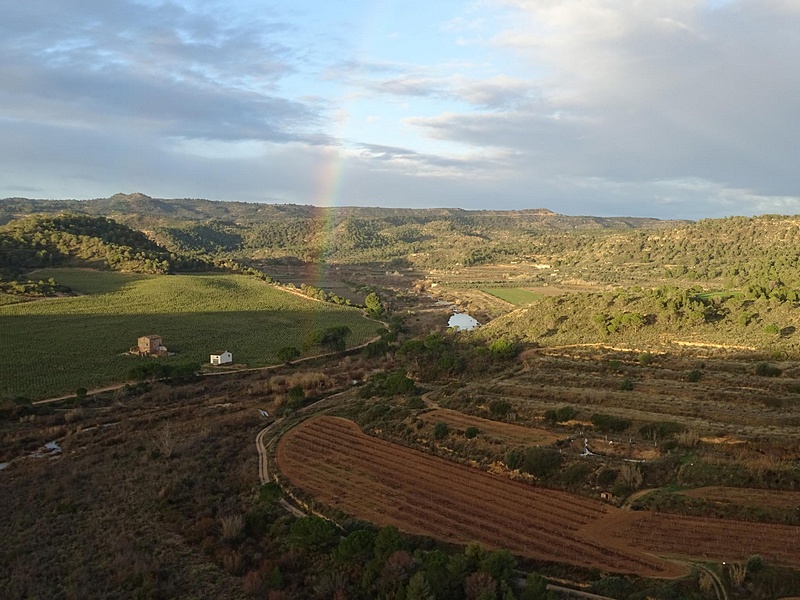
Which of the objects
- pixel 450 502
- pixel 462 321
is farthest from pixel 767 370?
pixel 462 321

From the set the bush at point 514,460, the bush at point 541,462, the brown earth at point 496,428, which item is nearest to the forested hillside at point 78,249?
the brown earth at point 496,428

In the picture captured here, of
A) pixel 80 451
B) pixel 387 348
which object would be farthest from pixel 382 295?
pixel 80 451

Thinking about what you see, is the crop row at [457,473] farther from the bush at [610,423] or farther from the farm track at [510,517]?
the bush at [610,423]

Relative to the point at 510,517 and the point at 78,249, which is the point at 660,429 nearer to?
the point at 510,517

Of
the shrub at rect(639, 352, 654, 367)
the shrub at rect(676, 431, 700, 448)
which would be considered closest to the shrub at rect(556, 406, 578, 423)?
the shrub at rect(676, 431, 700, 448)

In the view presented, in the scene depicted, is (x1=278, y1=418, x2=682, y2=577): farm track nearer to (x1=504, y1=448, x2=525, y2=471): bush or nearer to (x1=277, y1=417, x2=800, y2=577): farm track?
(x1=277, y1=417, x2=800, y2=577): farm track
